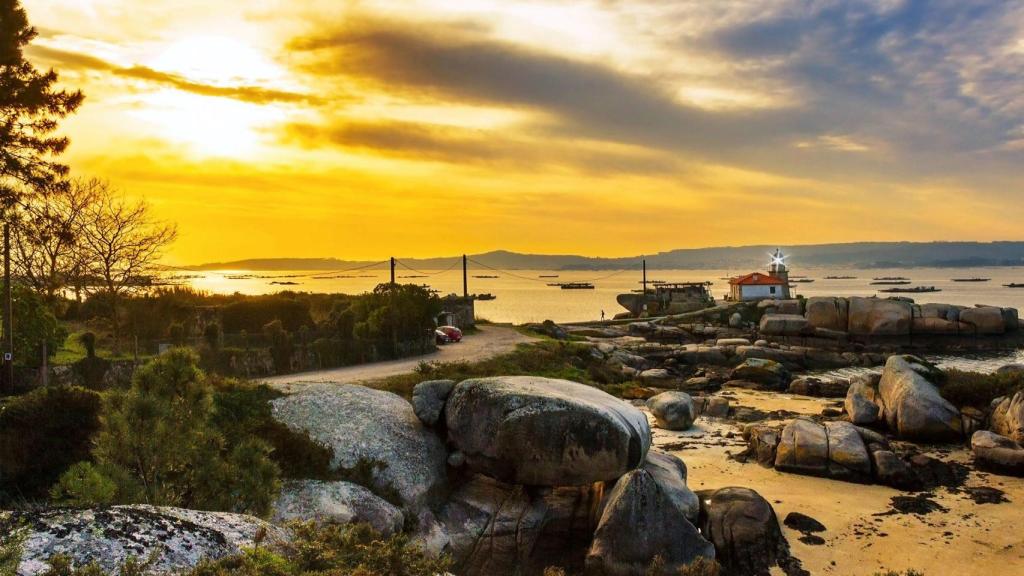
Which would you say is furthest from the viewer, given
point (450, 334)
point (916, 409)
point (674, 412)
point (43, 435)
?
point (450, 334)

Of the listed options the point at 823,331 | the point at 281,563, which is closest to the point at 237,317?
the point at 281,563

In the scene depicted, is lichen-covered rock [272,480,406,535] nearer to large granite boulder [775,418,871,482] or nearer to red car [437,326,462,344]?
large granite boulder [775,418,871,482]

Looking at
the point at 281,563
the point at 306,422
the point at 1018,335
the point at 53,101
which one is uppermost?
the point at 53,101

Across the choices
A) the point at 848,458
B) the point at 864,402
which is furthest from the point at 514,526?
the point at 864,402

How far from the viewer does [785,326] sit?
67.4 meters

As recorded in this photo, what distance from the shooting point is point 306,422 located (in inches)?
719

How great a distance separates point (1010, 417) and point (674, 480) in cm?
1774

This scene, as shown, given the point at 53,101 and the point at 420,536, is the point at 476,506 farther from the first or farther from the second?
the point at 53,101

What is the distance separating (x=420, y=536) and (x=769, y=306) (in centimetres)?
7075

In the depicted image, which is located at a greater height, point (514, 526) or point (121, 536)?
point (121, 536)

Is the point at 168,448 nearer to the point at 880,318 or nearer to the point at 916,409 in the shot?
the point at 916,409

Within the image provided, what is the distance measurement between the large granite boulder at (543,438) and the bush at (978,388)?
2145 centimetres

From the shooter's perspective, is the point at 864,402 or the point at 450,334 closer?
the point at 864,402

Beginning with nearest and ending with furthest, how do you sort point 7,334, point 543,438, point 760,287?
point 543,438 → point 7,334 → point 760,287
